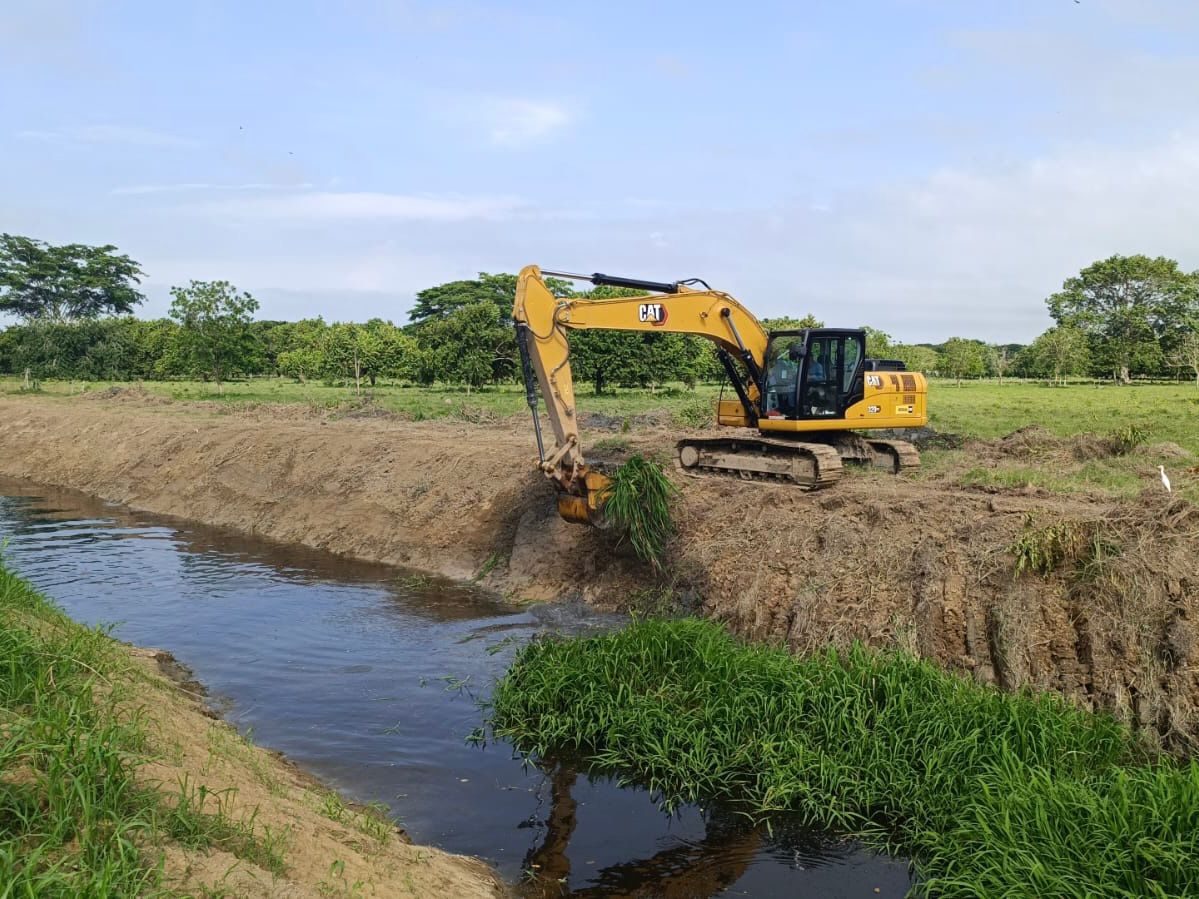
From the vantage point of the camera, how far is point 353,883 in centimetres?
443

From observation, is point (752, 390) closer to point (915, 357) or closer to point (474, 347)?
point (474, 347)

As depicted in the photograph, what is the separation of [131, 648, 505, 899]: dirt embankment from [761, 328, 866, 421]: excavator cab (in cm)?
900

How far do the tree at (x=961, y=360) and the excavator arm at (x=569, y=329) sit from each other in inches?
2171

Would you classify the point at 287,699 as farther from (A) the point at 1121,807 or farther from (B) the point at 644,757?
(A) the point at 1121,807

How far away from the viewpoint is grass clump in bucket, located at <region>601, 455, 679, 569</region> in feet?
37.7

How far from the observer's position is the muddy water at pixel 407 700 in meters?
5.92

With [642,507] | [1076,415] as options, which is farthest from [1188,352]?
[642,507]

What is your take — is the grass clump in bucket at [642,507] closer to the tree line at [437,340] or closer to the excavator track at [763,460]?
the excavator track at [763,460]

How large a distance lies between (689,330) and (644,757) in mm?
7163

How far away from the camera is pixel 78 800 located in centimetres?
390

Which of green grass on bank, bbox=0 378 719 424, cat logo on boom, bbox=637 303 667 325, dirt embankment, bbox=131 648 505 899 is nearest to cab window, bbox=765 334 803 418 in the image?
cat logo on boom, bbox=637 303 667 325

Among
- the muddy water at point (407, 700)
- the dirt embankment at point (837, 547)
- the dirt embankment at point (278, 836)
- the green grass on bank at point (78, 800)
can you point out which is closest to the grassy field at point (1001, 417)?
the dirt embankment at point (837, 547)

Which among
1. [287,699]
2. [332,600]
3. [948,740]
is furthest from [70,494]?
[948,740]

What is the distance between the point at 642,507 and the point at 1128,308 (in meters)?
60.7
